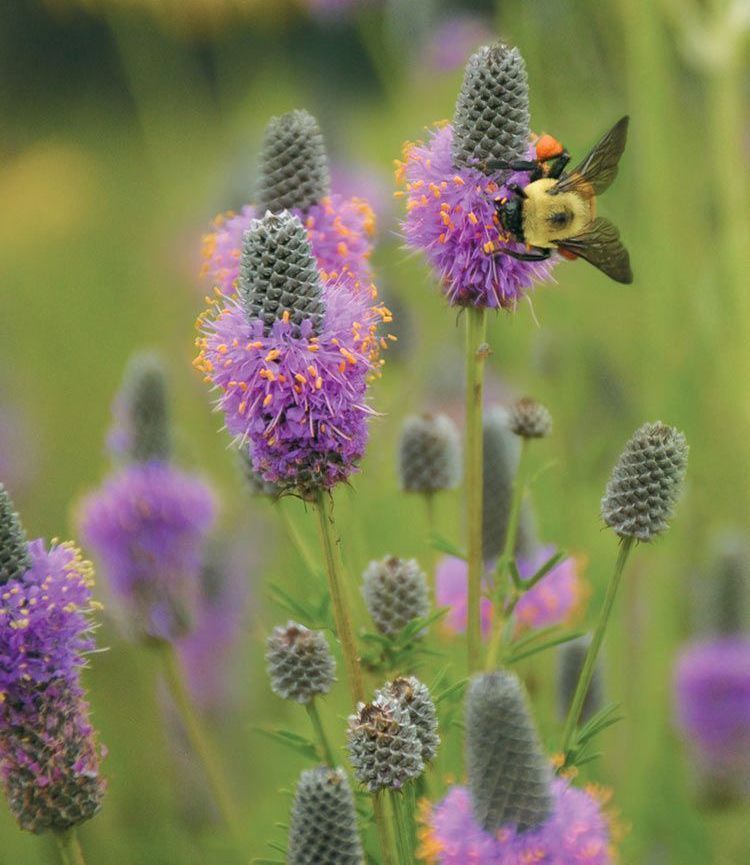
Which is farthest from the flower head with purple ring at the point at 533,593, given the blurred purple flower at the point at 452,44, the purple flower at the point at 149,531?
the blurred purple flower at the point at 452,44

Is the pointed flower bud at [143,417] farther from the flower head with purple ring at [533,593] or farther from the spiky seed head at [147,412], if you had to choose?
the flower head with purple ring at [533,593]

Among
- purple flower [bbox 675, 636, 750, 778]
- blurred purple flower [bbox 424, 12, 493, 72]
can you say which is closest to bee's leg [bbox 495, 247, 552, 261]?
purple flower [bbox 675, 636, 750, 778]

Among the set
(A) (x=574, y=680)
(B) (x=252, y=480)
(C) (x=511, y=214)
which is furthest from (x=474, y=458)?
(A) (x=574, y=680)

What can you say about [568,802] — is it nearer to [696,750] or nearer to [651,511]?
[651,511]

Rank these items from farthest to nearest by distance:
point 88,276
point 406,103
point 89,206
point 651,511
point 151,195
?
point 151,195 → point 89,206 → point 88,276 → point 406,103 → point 651,511

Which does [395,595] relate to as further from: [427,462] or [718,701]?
[718,701]

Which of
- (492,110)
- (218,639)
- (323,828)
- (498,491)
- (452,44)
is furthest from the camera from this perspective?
(452,44)

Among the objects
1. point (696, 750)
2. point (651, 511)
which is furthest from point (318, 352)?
point (696, 750)
